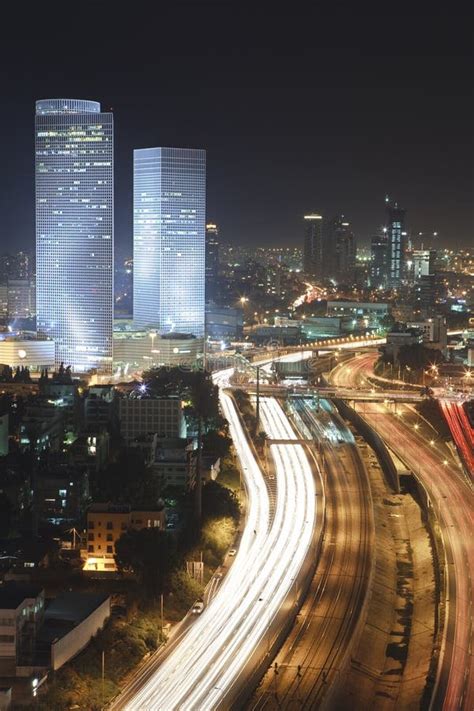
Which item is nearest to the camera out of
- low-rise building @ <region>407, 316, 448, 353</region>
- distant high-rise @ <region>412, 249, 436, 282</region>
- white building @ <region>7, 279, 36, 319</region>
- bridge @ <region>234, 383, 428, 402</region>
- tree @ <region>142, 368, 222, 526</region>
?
tree @ <region>142, 368, 222, 526</region>

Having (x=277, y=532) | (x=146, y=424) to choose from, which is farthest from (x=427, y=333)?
(x=277, y=532)

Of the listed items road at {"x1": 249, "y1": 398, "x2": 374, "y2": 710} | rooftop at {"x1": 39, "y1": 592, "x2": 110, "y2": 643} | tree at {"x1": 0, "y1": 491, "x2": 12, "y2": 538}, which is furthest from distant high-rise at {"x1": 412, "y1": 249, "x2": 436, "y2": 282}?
rooftop at {"x1": 39, "y1": 592, "x2": 110, "y2": 643}

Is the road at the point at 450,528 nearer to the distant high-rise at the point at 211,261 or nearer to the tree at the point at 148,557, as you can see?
the tree at the point at 148,557

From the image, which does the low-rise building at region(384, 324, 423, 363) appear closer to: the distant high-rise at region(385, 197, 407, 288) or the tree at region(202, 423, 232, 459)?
the tree at region(202, 423, 232, 459)

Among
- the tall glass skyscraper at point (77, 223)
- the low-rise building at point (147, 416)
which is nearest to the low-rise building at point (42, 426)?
the low-rise building at point (147, 416)

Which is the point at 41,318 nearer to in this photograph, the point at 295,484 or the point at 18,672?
the point at 295,484

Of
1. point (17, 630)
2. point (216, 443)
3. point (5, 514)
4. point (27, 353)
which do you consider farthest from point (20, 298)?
point (17, 630)
